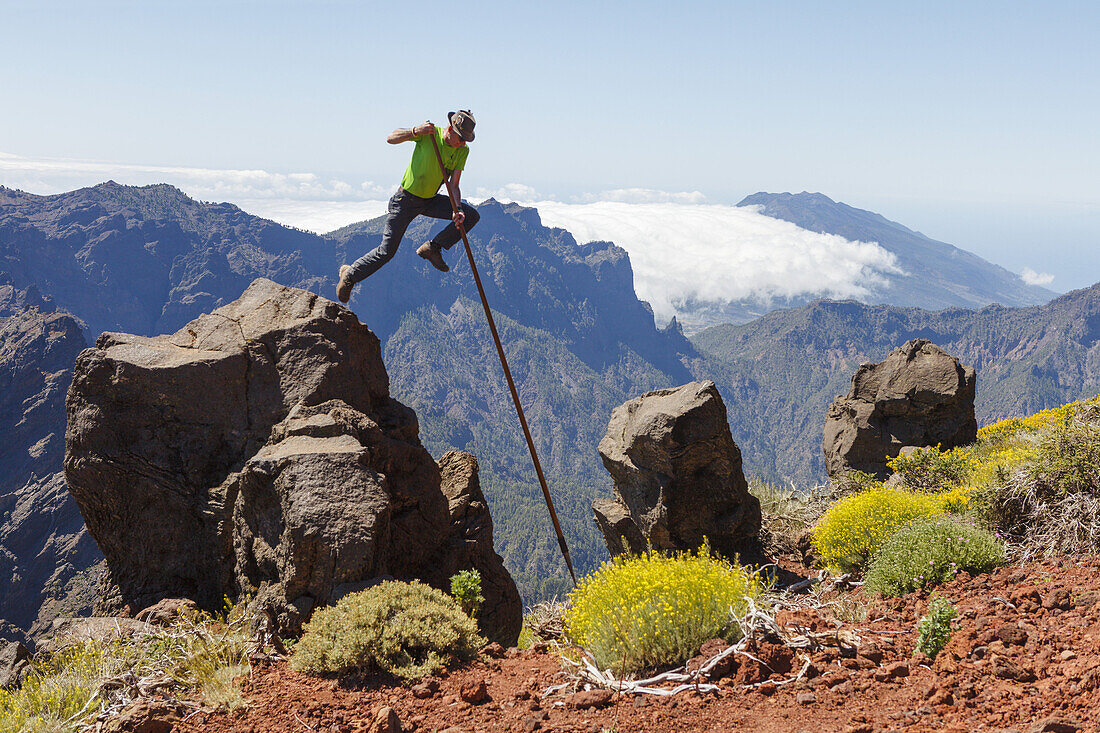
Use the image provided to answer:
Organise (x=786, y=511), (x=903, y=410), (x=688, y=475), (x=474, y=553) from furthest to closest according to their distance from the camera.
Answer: (x=903, y=410) → (x=786, y=511) → (x=688, y=475) → (x=474, y=553)

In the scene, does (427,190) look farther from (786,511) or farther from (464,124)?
(786,511)

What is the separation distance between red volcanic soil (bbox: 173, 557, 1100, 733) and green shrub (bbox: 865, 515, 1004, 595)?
2.45 ft

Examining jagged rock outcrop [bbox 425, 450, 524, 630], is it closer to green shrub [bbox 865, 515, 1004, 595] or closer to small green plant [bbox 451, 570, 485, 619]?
small green plant [bbox 451, 570, 485, 619]

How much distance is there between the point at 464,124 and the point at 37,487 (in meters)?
156

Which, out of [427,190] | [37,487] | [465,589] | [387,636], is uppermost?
[427,190]

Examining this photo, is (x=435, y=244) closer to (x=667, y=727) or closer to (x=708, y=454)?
(x=708, y=454)

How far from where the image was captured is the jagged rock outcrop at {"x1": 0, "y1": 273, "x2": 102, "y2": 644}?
100625mm

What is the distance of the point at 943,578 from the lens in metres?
7.42

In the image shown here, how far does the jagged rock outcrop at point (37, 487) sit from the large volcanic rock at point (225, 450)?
3946 inches

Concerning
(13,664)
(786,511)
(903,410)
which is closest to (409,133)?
(13,664)

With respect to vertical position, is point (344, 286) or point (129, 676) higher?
point (344, 286)

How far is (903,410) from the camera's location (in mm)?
18469

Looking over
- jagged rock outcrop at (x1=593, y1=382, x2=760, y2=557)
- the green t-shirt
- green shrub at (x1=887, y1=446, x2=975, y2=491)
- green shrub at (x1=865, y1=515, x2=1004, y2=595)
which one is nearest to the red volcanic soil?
green shrub at (x1=865, y1=515, x2=1004, y2=595)

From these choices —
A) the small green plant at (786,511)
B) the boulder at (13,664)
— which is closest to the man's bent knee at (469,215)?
the boulder at (13,664)
